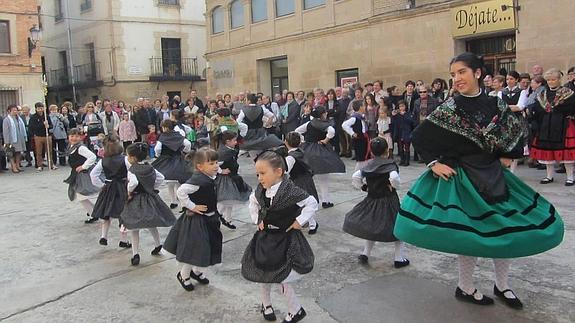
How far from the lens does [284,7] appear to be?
20250mm

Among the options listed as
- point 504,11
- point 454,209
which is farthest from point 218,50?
point 454,209

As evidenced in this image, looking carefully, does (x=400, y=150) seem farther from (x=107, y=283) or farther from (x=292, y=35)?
(x=292, y=35)

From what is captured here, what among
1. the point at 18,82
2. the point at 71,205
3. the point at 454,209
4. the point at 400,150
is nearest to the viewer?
the point at 454,209

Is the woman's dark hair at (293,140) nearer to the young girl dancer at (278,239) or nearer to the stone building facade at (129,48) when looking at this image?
the young girl dancer at (278,239)

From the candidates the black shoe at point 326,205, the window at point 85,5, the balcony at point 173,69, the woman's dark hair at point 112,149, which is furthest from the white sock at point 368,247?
the window at point 85,5

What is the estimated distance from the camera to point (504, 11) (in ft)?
42.8

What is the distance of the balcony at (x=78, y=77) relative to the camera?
31.3m

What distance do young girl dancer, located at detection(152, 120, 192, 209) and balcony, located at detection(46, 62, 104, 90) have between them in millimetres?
24013

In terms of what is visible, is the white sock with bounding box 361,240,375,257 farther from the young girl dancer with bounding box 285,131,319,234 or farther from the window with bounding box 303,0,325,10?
the window with bounding box 303,0,325,10

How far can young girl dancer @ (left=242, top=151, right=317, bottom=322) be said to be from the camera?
4027 millimetres

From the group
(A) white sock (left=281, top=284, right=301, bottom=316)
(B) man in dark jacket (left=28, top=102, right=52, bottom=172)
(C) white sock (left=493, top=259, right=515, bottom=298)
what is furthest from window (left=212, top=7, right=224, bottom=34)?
(C) white sock (left=493, top=259, right=515, bottom=298)

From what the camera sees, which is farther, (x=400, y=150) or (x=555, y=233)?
(x=400, y=150)

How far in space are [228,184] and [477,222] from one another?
156 inches

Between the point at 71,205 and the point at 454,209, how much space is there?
285 inches
